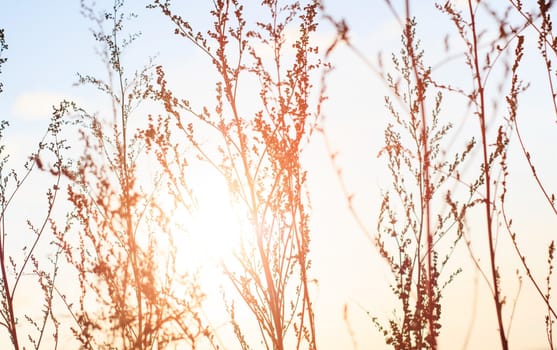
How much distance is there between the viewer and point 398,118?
6.22 metres

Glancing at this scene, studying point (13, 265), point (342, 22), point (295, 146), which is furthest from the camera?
point (13, 265)

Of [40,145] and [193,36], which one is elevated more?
[40,145]

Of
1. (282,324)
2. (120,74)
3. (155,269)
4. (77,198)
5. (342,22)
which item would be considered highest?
(120,74)

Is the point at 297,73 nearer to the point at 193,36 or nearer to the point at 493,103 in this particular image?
the point at 193,36

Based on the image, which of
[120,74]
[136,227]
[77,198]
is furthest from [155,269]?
[120,74]

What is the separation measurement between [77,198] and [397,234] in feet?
10.7

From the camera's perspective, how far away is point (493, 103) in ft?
9.92

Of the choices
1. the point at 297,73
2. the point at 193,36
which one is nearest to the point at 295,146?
the point at 297,73

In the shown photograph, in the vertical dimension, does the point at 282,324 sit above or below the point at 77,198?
below

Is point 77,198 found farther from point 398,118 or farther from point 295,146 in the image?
point 398,118

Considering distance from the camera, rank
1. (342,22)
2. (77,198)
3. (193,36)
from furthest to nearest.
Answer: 1. (77,198)
2. (193,36)
3. (342,22)

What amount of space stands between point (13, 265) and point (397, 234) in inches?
237

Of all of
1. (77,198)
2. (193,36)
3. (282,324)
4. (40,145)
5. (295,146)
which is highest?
(40,145)

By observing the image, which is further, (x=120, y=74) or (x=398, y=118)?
(x=120, y=74)
